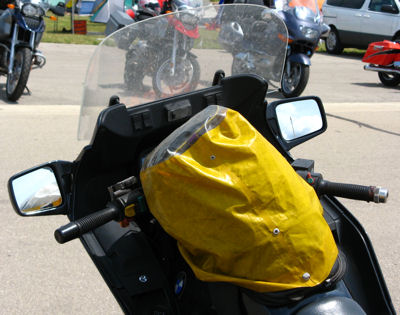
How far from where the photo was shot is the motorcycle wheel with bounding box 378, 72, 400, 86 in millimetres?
10734

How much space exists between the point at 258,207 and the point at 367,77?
1144 cm

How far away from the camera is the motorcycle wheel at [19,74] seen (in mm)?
6906

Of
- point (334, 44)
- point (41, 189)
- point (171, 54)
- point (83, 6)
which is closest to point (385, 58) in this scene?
point (334, 44)

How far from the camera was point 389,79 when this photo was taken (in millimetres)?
10844

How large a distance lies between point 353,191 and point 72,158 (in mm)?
3693

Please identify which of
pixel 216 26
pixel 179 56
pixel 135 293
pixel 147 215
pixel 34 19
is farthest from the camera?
pixel 34 19

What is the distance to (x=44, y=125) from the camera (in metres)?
6.14

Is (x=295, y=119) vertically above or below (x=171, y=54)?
below

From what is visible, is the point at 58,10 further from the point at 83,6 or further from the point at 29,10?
the point at 83,6

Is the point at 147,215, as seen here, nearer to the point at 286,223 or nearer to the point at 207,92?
the point at 207,92

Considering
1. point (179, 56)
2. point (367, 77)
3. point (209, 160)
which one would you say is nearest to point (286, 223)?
point (209, 160)

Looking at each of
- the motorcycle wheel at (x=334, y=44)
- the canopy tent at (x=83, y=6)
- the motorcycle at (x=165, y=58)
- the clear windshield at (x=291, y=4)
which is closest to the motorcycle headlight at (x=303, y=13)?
the clear windshield at (x=291, y=4)

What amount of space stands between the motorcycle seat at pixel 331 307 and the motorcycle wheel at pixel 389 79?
1019cm

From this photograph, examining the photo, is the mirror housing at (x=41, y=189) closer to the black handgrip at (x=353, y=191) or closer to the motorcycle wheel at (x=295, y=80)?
the black handgrip at (x=353, y=191)
